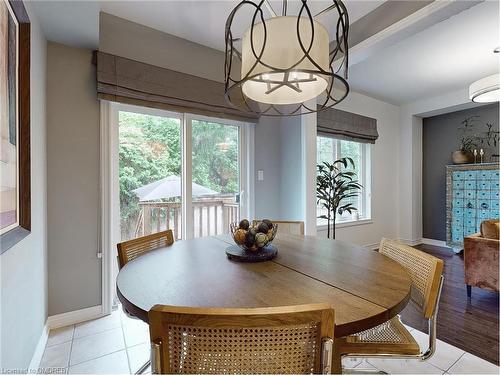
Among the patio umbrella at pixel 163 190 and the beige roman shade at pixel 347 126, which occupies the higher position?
the beige roman shade at pixel 347 126

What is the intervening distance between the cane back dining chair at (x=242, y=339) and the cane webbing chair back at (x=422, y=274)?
2.37 feet

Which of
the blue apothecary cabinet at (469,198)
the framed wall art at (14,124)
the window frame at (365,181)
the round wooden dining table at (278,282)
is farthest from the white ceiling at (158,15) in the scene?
the blue apothecary cabinet at (469,198)

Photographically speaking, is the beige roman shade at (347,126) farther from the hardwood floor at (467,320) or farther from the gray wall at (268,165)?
the hardwood floor at (467,320)

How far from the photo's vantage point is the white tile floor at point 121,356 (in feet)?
5.23

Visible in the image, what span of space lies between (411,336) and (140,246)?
145 centimetres

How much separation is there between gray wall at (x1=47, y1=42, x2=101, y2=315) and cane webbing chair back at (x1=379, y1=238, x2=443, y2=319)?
223 centimetres

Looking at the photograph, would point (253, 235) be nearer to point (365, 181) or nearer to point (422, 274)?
point (422, 274)

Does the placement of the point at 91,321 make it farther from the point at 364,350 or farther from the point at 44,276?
the point at 364,350

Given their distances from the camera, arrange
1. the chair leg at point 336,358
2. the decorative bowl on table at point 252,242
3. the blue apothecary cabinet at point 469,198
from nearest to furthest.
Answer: the chair leg at point 336,358 → the decorative bowl on table at point 252,242 → the blue apothecary cabinet at point 469,198

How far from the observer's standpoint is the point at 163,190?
8.44 ft

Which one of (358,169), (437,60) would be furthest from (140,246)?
(358,169)

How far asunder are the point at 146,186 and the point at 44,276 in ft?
3.33

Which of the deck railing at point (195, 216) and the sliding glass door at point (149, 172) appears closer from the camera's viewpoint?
the sliding glass door at point (149, 172)

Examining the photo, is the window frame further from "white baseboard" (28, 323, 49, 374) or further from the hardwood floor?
"white baseboard" (28, 323, 49, 374)
